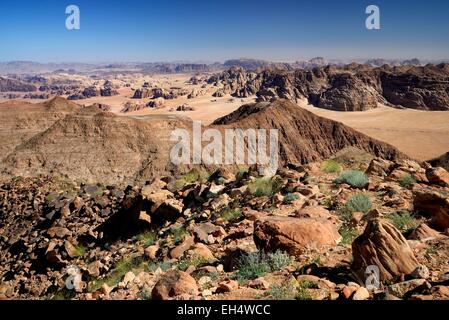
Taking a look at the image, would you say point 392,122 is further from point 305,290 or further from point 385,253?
point 305,290

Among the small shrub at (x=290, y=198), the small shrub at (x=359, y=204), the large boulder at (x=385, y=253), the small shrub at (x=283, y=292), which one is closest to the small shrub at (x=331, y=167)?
the small shrub at (x=290, y=198)

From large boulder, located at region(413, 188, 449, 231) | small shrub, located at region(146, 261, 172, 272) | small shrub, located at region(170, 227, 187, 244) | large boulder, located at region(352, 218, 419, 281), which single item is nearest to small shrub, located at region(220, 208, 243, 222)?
small shrub, located at region(170, 227, 187, 244)

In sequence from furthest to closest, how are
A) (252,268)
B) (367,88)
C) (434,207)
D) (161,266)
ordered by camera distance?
(367,88) < (161,266) < (434,207) < (252,268)

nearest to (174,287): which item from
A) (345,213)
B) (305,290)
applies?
(305,290)

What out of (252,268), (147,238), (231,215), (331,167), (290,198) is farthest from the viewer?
(331,167)

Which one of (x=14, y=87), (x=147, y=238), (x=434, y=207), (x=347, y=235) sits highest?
(x=14, y=87)

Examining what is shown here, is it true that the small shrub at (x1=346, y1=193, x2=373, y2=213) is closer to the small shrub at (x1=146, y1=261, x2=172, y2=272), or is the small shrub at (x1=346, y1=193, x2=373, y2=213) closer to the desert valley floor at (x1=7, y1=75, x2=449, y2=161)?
the small shrub at (x1=146, y1=261, x2=172, y2=272)

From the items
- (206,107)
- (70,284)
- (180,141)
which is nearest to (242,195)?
(70,284)

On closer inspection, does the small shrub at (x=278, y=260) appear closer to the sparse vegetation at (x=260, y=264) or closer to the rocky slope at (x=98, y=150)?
the sparse vegetation at (x=260, y=264)
